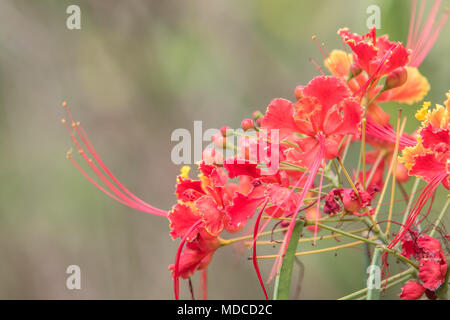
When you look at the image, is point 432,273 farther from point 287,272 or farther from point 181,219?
point 181,219

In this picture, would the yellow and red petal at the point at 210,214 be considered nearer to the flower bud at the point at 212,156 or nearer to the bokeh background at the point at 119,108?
the flower bud at the point at 212,156

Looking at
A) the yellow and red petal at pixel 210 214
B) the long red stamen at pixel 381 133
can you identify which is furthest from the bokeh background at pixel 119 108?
the yellow and red petal at pixel 210 214

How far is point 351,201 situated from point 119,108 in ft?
4.95

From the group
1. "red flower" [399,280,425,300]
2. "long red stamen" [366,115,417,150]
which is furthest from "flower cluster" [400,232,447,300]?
"long red stamen" [366,115,417,150]

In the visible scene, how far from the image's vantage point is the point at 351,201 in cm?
49

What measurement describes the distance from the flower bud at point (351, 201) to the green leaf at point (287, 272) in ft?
0.16

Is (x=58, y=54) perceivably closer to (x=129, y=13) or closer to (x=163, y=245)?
(x=129, y=13)

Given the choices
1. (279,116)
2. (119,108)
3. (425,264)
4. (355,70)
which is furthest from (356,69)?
(119,108)

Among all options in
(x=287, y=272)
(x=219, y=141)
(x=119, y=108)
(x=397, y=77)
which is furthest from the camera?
(x=119, y=108)

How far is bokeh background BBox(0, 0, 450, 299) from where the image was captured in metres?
1.82

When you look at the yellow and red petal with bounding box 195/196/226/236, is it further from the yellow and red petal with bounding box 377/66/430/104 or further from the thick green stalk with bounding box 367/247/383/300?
the yellow and red petal with bounding box 377/66/430/104

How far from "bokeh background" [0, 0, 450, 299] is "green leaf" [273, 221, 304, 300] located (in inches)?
53.0

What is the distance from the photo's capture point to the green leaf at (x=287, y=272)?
17.7 inches

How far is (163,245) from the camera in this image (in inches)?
72.7
